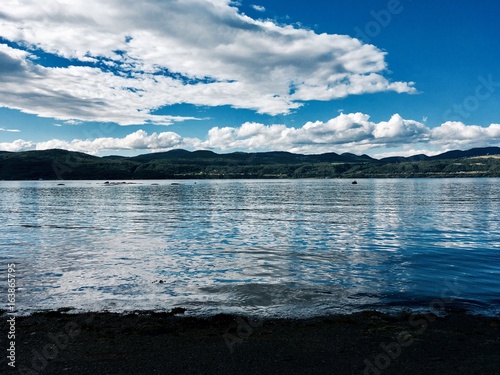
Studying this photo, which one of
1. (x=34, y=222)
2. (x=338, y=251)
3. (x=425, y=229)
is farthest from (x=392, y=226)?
(x=34, y=222)

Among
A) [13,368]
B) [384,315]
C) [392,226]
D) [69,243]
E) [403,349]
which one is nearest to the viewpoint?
[13,368]

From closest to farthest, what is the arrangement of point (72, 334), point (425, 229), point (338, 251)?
point (72, 334) → point (338, 251) → point (425, 229)

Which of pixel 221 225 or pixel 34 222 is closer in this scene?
pixel 221 225

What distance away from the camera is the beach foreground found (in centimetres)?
1327

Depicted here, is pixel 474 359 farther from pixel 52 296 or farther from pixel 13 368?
pixel 52 296

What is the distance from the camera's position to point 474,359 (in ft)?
45.5

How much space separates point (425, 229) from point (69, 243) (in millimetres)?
43467
